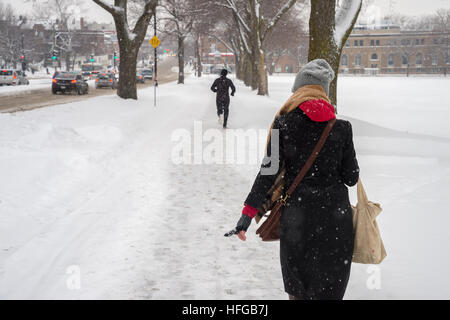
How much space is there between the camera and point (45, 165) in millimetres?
8719

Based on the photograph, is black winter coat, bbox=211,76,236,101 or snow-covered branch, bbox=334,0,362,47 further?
black winter coat, bbox=211,76,236,101

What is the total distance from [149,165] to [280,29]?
40.1 meters

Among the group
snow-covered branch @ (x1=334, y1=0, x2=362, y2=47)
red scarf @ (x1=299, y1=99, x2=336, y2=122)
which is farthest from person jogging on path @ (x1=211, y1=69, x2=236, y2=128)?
red scarf @ (x1=299, y1=99, x2=336, y2=122)

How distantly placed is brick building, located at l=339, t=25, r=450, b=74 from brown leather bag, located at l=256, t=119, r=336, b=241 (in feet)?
360

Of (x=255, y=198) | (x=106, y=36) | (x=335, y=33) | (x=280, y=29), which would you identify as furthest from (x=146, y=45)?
(x=255, y=198)

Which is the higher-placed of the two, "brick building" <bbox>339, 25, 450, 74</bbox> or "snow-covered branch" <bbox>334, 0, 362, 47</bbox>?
"brick building" <bbox>339, 25, 450, 74</bbox>

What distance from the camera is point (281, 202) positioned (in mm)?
2914

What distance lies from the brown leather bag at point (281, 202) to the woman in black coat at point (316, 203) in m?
0.03

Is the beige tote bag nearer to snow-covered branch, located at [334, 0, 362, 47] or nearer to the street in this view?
snow-covered branch, located at [334, 0, 362, 47]

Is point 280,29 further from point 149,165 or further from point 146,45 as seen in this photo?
point 146,45

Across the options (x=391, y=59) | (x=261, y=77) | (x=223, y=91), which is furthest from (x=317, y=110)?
(x=391, y=59)

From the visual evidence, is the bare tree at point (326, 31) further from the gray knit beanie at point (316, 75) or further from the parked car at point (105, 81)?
the parked car at point (105, 81)

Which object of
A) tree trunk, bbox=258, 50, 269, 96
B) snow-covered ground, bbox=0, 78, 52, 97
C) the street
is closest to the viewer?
the street

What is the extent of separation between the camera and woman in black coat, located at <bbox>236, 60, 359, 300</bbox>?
278 centimetres
